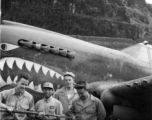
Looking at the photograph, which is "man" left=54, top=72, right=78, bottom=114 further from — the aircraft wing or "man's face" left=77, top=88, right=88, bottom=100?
the aircraft wing

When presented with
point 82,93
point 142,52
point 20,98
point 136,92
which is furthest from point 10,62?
point 142,52

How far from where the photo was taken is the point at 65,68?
480 cm

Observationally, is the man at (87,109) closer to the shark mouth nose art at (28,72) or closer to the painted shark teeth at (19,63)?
the shark mouth nose art at (28,72)

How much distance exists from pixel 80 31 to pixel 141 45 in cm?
1824

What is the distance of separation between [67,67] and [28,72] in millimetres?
815

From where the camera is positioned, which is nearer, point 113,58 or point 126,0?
point 113,58

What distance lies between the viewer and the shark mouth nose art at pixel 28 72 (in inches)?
164

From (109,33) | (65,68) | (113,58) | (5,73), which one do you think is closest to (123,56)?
(113,58)

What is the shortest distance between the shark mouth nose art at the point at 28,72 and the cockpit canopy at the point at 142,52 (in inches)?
97.8

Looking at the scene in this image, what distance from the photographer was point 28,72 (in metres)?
4.34

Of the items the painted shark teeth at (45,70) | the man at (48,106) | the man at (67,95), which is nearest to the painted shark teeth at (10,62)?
the painted shark teeth at (45,70)

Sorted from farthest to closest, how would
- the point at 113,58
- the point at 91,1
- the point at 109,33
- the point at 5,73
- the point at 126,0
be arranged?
the point at 126,0 → the point at 91,1 → the point at 109,33 → the point at 113,58 → the point at 5,73

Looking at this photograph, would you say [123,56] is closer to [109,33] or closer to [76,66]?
[76,66]

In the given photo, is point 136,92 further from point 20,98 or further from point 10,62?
point 10,62
